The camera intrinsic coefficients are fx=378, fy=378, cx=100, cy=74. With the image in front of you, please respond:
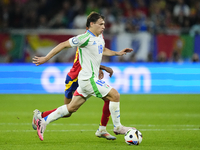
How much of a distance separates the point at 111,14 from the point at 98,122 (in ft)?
34.9

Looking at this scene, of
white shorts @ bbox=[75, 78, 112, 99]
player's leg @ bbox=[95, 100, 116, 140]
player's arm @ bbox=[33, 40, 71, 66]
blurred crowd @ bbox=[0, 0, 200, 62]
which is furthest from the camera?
blurred crowd @ bbox=[0, 0, 200, 62]

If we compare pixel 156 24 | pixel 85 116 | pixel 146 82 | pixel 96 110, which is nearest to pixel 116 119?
pixel 85 116

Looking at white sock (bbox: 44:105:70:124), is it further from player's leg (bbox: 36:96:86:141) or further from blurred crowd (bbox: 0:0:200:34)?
blurred crowd (bbox: 0:0:200:34)

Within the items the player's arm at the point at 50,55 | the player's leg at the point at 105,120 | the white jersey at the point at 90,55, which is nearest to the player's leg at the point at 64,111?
the white jersey at the point at 90,55

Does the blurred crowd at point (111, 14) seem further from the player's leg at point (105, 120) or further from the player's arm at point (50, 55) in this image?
the player's arm at point (50, 55)

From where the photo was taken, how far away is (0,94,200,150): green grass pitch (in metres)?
5.79

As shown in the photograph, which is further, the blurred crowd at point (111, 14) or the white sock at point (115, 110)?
the blurred crowd at point (111, 14)

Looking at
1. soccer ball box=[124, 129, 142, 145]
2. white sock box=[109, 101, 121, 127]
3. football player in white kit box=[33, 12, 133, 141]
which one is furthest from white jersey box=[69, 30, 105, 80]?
soccer ball box=[124, 129, 142, 145]

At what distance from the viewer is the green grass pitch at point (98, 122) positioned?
579cm

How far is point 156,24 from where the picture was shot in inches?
698

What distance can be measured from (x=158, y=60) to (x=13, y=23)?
7.14 metres

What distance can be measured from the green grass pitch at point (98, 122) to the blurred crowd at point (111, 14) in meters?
5.10

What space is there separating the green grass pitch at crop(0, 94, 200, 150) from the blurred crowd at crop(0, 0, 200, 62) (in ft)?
16.7

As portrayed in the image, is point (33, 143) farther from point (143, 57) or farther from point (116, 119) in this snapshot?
point (143, 57)
